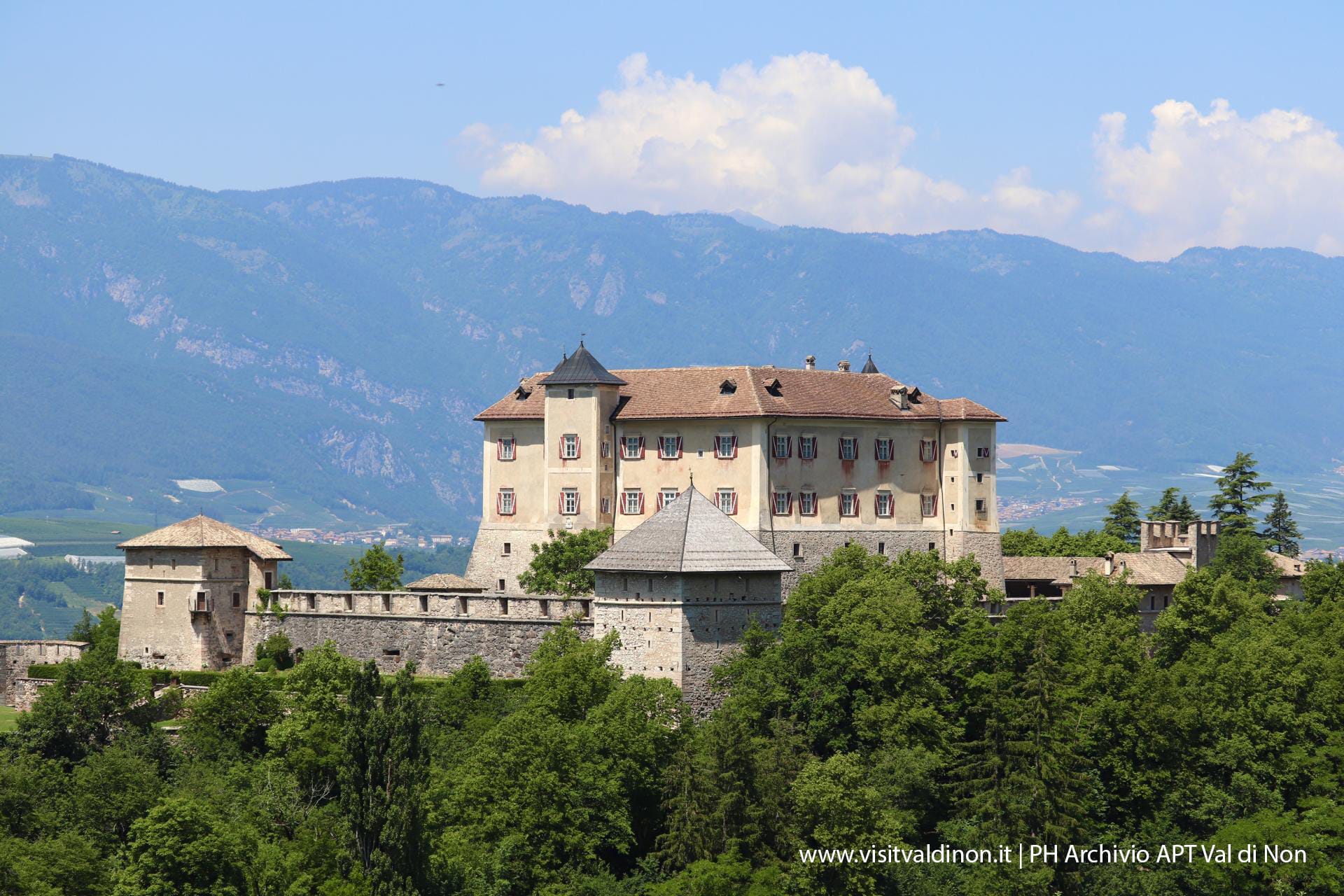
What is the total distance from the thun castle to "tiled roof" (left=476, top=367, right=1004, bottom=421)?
0.39 ft

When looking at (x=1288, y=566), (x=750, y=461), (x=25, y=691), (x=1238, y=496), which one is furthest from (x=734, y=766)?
(x=1238, y=496)

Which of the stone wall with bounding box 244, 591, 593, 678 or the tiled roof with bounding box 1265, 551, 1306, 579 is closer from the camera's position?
the stone wall with bounding box 244, 591, 593, 678

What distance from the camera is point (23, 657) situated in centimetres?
7756

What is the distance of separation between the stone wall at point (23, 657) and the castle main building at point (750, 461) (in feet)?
56.8

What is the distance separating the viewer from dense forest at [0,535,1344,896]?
58062 millimetres

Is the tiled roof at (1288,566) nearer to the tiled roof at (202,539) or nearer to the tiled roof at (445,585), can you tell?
the tiled roof at (445,585)

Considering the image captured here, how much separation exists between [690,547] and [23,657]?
28453mm

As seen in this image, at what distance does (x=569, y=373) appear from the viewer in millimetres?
Answer: 83188

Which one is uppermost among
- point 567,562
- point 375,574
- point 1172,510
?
point 1172,510

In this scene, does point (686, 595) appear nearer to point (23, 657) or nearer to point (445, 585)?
point (445, 585)

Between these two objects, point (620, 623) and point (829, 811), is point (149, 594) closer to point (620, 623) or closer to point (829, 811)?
point (620, 623)

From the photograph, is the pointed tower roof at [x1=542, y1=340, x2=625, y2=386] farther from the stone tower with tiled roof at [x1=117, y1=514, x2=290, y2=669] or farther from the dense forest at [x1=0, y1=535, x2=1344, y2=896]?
the stone tower with tiled roof at [x1=117, y1=514, x2=290, y2=669]

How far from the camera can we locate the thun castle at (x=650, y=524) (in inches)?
2645

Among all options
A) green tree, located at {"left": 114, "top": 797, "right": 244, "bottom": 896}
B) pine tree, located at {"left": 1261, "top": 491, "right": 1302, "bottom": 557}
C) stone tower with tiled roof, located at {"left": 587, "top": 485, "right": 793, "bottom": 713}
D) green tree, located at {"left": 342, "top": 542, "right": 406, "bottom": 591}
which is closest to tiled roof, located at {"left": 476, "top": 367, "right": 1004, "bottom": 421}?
green tree, located at {"left": 342, "top": 542, "right": 406, "bottom": 591}
